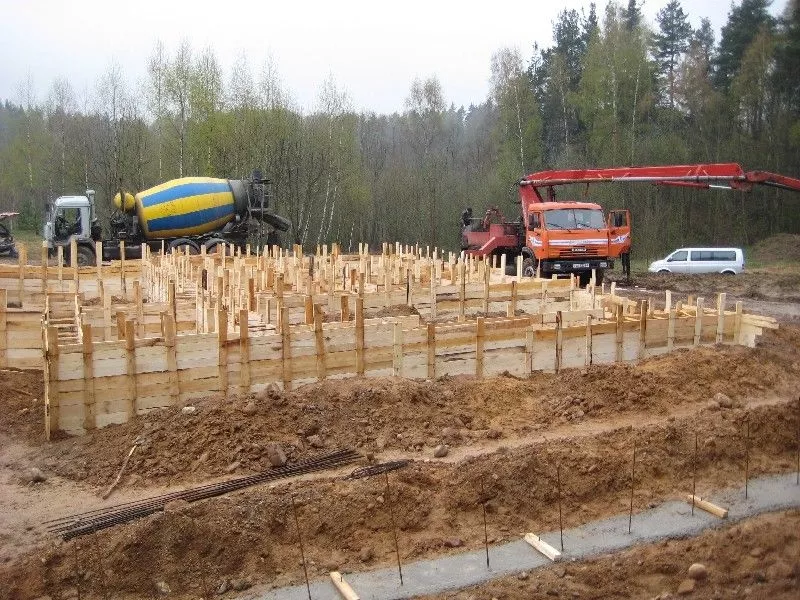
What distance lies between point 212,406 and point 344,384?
54.1 inches

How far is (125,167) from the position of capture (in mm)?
33688

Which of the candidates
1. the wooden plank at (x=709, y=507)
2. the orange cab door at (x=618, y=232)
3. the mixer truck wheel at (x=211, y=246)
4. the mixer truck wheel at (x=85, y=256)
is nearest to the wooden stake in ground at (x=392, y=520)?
the wooden plank at (x=709, y=507)

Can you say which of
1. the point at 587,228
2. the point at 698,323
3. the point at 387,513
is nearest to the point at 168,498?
the point at 387,513

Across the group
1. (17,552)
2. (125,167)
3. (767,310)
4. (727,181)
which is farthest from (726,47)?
(17,552)

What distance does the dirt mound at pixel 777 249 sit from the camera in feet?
85.3

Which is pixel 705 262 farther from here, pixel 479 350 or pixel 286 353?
pixel 286 353

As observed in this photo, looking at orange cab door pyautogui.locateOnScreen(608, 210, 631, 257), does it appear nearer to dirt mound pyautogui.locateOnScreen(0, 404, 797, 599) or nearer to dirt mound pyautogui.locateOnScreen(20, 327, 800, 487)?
dirt mound pyautogui.locateOnScreen(20, 327, 800, 487)

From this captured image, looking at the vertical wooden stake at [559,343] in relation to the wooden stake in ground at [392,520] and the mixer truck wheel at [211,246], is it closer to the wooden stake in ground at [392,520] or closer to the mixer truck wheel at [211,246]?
the wooden stake in ground at [392,520]

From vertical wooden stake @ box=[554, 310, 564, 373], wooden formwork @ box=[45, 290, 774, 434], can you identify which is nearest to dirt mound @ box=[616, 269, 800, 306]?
wooden formwork @ box=[45, 290, 774, 434]

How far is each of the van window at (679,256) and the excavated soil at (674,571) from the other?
18.2m

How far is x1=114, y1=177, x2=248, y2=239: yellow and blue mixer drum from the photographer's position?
2038 centimetres

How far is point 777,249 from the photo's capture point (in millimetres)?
27359

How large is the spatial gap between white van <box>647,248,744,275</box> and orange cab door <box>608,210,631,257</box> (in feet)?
14.3

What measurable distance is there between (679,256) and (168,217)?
49.4 feet
